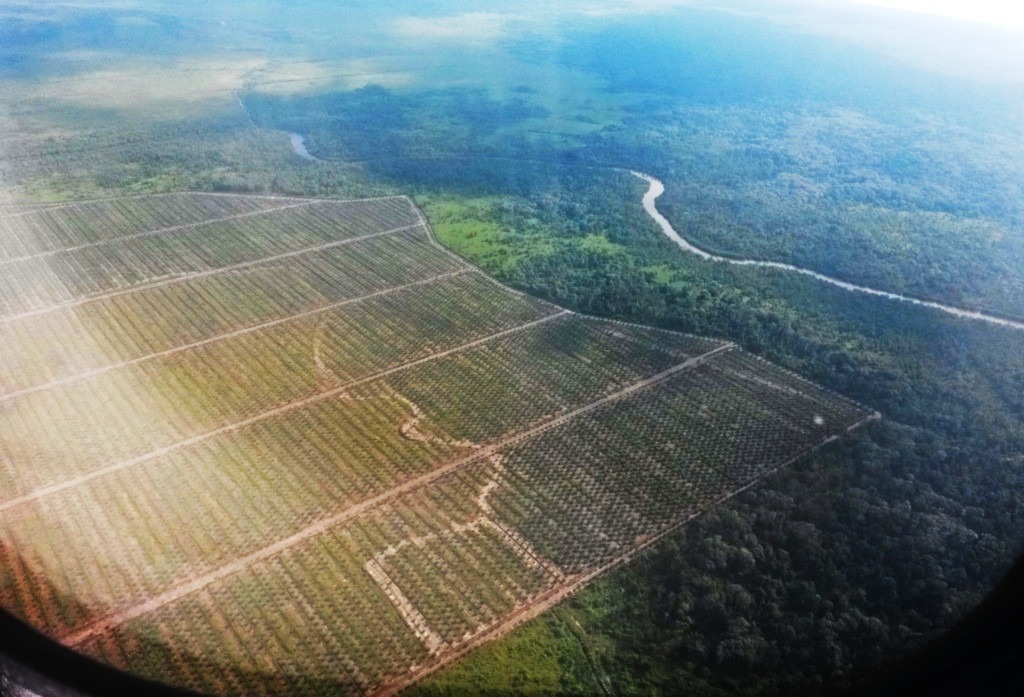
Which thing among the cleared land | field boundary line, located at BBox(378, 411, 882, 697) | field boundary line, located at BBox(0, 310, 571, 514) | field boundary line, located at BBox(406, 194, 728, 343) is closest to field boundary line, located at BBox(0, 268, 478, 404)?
the cleared land

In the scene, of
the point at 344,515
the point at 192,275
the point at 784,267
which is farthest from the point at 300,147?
the point at 344,515

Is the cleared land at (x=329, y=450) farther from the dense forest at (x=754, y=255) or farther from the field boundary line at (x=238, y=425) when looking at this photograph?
the dense forest at (x=754, y=255)

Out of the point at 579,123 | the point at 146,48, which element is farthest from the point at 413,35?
the point at 579,123

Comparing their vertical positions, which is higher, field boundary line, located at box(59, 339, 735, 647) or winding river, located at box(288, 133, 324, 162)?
field boundary line, located at box(59, 339, 735, 647)

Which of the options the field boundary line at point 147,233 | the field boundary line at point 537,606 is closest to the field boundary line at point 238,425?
the field boundary line at point 537,606

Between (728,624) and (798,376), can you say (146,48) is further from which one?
(728,624)

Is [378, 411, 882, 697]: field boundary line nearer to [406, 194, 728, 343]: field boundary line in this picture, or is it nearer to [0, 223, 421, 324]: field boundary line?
[406, 194, 728, 343]: field boundary line
